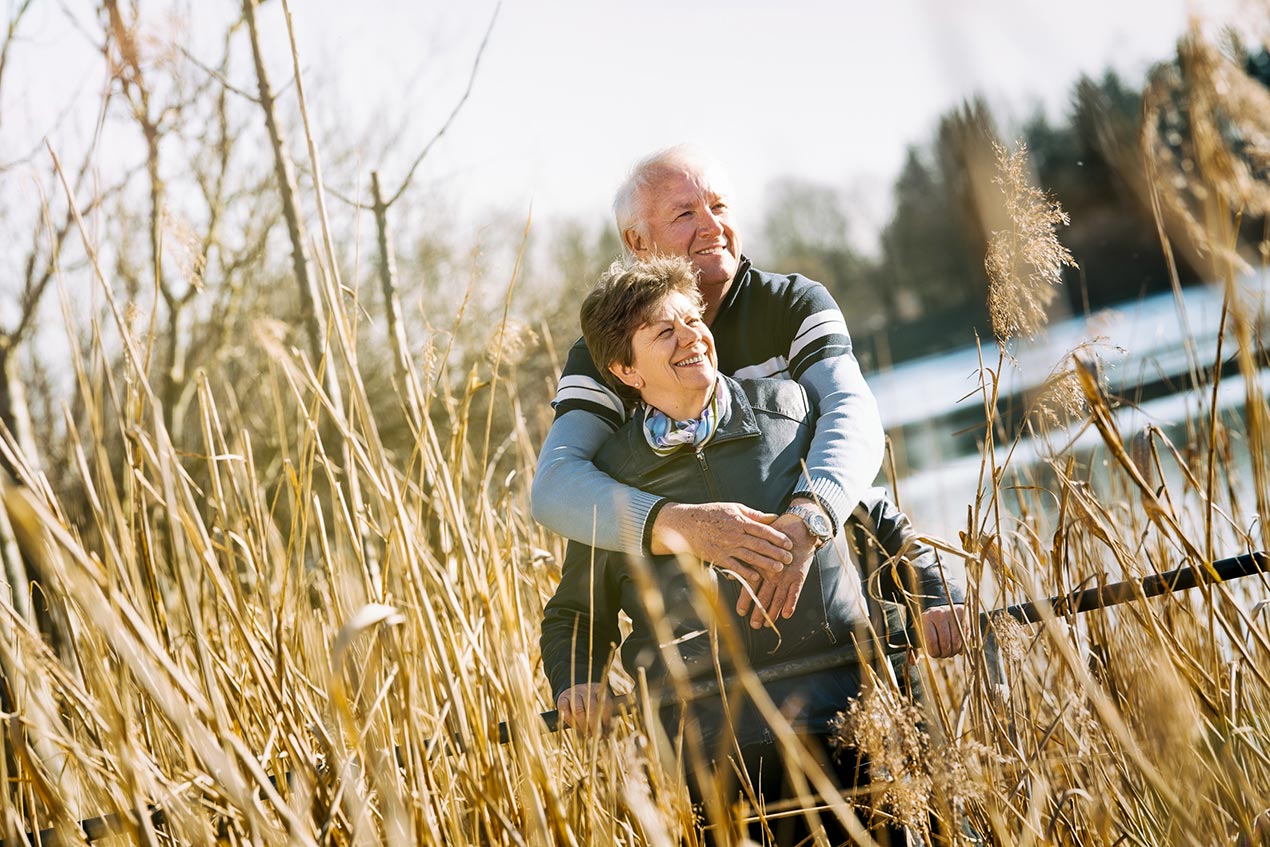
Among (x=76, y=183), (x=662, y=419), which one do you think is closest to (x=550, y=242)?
(x=76, y=183)

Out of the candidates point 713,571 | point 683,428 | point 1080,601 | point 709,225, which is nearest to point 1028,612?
point 1080,601

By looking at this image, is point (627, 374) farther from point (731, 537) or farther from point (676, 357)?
point (731, 537)

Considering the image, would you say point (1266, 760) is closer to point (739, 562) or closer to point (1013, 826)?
point (1013, 826)

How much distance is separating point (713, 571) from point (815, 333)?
14.7 inches

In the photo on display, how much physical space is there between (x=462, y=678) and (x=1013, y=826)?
0.60 metres

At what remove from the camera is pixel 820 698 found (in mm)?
1291

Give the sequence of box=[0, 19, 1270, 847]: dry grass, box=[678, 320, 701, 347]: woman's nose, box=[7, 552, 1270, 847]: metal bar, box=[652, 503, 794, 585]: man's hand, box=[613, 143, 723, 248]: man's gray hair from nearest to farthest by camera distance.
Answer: box=[0, 19, 1270, 847]: dry grass, box=[7, 552, 1270, 847]: metal bar, box=[652, 503, 794, 585]: man's hand, box=[678, 320, 701, 347]: woman's nose, box=[613, 143, 723, 248]: man's gray hair

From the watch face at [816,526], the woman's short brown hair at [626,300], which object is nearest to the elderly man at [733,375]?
the watch face at [816,526]

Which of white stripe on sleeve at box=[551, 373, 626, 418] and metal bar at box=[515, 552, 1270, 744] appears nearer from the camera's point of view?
metal bar at box=[515, 552, 1270, 744]

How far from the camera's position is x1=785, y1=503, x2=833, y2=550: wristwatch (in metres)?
1.21

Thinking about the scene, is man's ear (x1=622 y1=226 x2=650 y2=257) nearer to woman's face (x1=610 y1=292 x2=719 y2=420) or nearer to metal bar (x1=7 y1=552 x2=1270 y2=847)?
woman's face (x1=610 y1=292 x2=719 y2=420)

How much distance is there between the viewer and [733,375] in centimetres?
153

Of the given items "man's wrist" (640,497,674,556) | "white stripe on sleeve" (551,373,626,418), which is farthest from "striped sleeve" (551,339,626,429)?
"man's wrist" (640,497,674,556)

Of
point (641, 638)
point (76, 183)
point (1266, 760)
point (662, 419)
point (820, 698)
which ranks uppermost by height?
point (76, 183)
